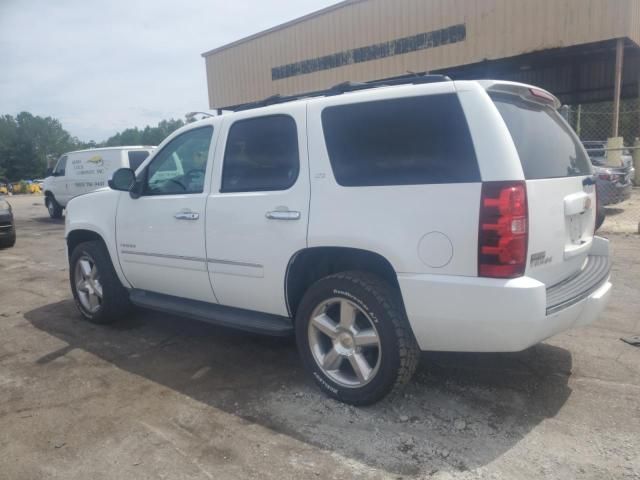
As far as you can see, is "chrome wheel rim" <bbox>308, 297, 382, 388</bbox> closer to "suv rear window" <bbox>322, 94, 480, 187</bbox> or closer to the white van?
"suv rear window" <bbox>322, 94, 480, 187</bbox>

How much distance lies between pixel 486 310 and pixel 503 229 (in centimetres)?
44

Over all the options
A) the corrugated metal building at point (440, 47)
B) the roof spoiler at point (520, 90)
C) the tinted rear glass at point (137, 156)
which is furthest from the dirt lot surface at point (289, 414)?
the corrugated metal building at point (440, 47)

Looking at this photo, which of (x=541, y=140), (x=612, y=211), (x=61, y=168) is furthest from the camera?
(x=61, y=168)

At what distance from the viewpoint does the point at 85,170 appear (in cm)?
1568

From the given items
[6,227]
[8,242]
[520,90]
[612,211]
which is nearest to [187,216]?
[520,90]

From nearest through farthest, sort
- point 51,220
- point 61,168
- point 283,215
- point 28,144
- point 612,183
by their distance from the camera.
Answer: point 283,215 → point 612,183 → point 61,168 → point 51,220 → point 28,144

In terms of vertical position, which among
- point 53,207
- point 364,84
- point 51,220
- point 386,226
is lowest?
point 51,220

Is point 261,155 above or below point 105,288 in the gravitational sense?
above

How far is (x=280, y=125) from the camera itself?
3.56 m

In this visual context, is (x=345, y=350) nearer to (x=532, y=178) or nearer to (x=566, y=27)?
(x=532, y=178)

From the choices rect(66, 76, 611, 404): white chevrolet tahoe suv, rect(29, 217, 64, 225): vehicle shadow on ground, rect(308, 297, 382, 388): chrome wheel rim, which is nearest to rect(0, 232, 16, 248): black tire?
rect(29, 217, 64, 225): vehicle shadow on ground

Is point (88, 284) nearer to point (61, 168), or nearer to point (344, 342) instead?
point (344, 342)

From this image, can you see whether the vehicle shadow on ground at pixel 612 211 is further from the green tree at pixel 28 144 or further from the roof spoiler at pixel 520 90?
the green tree at pixel 28 144

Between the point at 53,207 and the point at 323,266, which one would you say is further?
the point at 53,207
